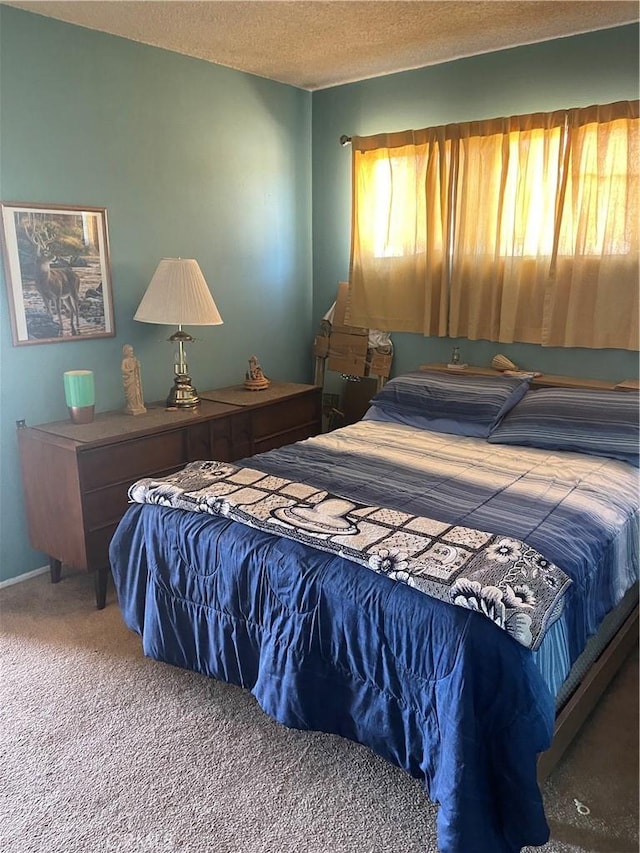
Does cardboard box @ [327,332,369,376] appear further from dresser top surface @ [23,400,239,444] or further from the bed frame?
the bed frame

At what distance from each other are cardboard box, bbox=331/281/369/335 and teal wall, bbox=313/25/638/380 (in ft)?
0.30

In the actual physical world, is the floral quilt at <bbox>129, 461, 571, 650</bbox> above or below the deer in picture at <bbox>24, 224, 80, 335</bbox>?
below

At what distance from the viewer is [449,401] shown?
9.98ft

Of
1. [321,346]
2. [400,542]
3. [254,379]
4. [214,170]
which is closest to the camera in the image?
[400,542]

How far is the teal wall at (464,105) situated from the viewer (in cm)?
293

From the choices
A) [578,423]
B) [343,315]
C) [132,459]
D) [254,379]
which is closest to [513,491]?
[578,423]

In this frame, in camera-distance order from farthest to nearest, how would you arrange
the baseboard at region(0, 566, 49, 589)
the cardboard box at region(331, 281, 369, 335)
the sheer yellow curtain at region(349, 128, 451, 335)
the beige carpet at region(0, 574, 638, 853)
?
the cardboard box at region(331, 281, 369, 335) < the sheer yellow curtain at region(349, 128, 451, 335) < the baseboard at region(0, 566, 49, 589) < the beige carpet at region(0, 574, 638, 853)

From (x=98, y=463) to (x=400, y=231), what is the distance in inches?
83.8

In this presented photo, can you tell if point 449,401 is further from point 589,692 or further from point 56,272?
point 56,272

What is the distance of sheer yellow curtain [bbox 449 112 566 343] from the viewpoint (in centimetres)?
309

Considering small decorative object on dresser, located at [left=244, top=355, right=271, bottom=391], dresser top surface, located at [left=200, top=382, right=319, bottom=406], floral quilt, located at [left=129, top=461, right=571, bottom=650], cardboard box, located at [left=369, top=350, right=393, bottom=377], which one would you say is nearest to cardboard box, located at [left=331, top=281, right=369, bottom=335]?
cardboard box, located at [left=369, top=350, right=393, bottom=377]

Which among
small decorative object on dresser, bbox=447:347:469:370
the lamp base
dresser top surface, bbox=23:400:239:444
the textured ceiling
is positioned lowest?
dresser top surface, bbox=23:400:239:444

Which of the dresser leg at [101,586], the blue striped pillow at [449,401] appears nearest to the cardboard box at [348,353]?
the blue striped pillow at [449,401]

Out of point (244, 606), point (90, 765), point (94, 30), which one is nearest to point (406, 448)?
point (244, 606)
